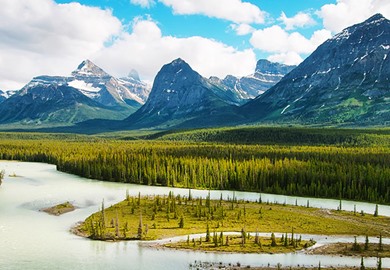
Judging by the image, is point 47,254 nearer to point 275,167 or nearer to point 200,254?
point 200,254

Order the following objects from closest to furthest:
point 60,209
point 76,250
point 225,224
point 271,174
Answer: point 76,250 < point 225,224 < point 60,209 < point 271,174

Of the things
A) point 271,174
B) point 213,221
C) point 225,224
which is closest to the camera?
point 225,224

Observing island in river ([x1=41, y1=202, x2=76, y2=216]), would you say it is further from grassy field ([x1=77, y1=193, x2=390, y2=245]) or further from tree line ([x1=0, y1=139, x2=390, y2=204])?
tree line ([x1=0, y1=139, x2=390, y2=204])

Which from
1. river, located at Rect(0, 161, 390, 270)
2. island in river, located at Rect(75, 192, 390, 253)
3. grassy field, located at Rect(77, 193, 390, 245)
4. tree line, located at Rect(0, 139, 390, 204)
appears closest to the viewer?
river, located at Rect(0, 161, 390, 270)

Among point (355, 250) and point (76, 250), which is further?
point (355, 250)

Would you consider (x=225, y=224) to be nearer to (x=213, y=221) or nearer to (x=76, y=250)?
(x=213, y=221)

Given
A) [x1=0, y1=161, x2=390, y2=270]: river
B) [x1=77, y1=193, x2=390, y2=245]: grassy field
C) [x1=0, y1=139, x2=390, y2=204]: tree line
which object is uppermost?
[x1=0, y1=139, x2=390, y2=204]: tree line

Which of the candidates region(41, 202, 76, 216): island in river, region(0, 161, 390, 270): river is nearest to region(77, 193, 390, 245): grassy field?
region(0, 161, 390, 270): river

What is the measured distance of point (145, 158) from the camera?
645ft

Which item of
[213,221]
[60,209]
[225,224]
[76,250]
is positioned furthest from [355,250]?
[60,209]

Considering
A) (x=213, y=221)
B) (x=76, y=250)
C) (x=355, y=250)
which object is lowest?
(x=76, y=250)

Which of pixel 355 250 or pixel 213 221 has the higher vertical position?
pixel 355 250

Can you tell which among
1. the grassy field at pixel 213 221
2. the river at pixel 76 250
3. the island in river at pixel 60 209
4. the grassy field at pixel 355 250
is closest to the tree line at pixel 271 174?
the river at pixel 76 250

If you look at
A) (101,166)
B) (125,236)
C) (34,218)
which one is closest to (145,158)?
(101,166)
